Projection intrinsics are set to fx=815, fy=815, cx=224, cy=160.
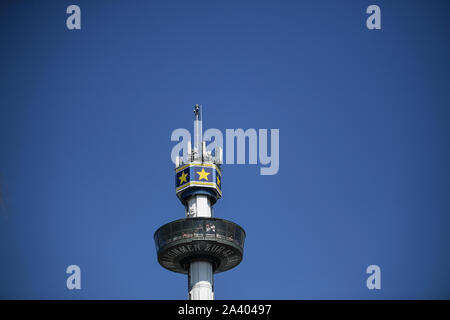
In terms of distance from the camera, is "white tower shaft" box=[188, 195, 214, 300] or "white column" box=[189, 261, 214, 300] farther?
"white tower shaft" box=[188, 195, 214, 300]

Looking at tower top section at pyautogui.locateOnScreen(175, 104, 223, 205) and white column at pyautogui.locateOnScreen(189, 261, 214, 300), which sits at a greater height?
tower top section at pyautogui.locateOnScreen(175, 104, 223, 205)

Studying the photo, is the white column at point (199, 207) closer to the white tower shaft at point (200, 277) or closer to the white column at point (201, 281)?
the white tower shaft at point (200, 277)

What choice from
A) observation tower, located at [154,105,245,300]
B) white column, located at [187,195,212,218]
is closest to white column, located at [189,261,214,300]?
observation tower, located at [154,105,245,300]

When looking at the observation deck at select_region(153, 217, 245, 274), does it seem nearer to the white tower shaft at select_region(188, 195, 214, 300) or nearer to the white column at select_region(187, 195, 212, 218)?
the white tower shaft at select_region(188, 195, 214, 300)

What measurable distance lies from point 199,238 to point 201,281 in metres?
6.91

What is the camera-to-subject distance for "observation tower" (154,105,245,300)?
128375 mm

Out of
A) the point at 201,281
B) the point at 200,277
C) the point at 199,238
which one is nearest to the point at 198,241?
the point at 199,238

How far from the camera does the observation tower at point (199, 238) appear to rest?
128m

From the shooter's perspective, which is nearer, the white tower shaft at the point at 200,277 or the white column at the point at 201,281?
the white column at the point at 201,281

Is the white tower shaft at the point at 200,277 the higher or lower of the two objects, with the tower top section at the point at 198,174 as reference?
lower

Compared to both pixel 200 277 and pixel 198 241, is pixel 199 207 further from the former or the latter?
pixel 200 277

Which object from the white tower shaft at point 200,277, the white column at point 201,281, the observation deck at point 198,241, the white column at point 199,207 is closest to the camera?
the white column at point 201,281

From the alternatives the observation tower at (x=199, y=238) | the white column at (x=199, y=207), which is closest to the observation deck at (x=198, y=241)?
the observation tower at (x=199, y=238)
